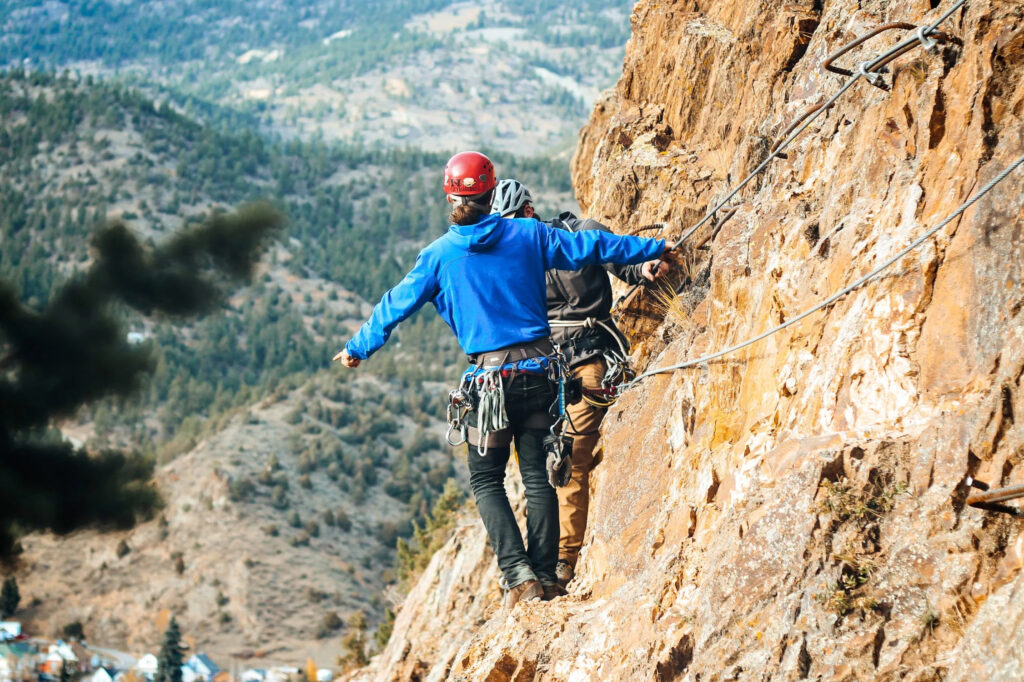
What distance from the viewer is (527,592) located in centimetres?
585

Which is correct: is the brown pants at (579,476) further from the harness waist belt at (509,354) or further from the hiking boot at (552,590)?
the harness waist belt at (509,354)

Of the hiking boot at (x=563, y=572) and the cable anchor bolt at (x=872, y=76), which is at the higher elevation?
the cable anchor bolt at (x=872, y=76)

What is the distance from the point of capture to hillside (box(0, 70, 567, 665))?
4819 centimetres

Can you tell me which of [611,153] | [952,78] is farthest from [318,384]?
[952,78]

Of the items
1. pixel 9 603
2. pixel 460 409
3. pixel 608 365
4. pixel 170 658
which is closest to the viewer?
pixel 460 409

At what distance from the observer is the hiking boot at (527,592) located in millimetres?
5844

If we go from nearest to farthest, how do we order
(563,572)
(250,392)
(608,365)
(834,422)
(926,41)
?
(834,422) → (926,41) → (563,572) → (608,365) → (250,392)

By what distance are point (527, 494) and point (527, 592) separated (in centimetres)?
54

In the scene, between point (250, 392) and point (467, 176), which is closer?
point (467, 176)

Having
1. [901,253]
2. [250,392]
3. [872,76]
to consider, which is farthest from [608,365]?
[250,392]

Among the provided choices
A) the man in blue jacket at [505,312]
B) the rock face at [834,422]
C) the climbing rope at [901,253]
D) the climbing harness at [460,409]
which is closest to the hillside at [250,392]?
the man in blue jacket at [505,312]

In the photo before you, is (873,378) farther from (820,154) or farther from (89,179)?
(89,179)

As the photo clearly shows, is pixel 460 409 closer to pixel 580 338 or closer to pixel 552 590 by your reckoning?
pixel 552 590

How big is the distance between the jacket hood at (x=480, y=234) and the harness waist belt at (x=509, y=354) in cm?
57
